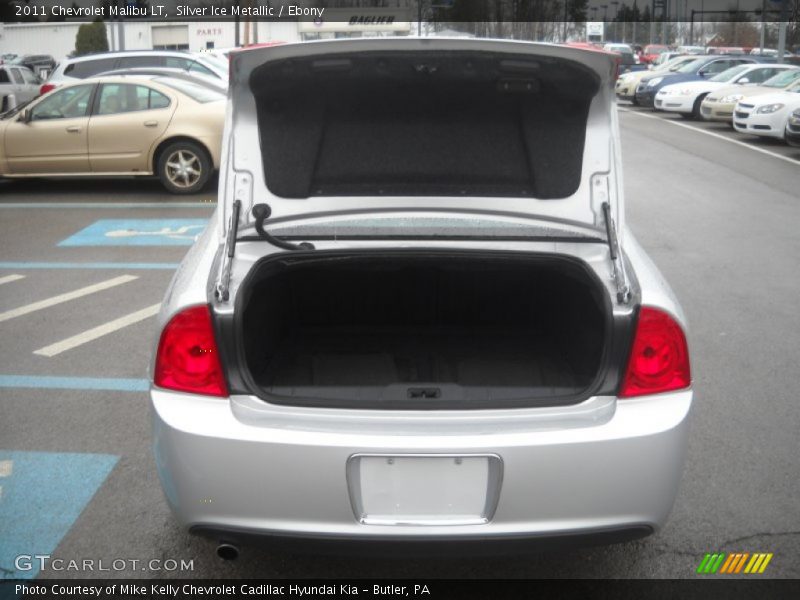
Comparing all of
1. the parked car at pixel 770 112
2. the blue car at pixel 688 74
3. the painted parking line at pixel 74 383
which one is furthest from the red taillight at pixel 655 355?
the blue car at pixel 688 74

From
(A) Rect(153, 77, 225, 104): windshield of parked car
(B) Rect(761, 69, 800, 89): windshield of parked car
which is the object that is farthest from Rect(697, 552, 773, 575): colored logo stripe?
(B) Rect(761, 69, 800, 89): windshield of parked car

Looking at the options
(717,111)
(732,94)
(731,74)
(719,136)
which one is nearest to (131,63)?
(719,136)

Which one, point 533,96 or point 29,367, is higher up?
point 533,96

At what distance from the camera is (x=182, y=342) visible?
106 inches

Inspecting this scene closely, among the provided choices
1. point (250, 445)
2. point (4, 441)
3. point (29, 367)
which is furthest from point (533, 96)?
point (29, 367)

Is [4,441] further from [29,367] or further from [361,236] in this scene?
[361,236]

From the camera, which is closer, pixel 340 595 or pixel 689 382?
pixel 689 382

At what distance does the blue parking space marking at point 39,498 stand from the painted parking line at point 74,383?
87cm

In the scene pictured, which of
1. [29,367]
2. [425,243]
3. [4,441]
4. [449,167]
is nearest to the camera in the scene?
[425,243]

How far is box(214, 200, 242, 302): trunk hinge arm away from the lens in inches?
106

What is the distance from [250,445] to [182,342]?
0.41 metres

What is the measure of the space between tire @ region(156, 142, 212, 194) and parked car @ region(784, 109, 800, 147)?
9.97m

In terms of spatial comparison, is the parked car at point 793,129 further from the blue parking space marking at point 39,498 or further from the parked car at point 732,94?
the blue parking space marking at point 39,498

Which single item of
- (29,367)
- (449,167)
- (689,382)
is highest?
(449,167)
